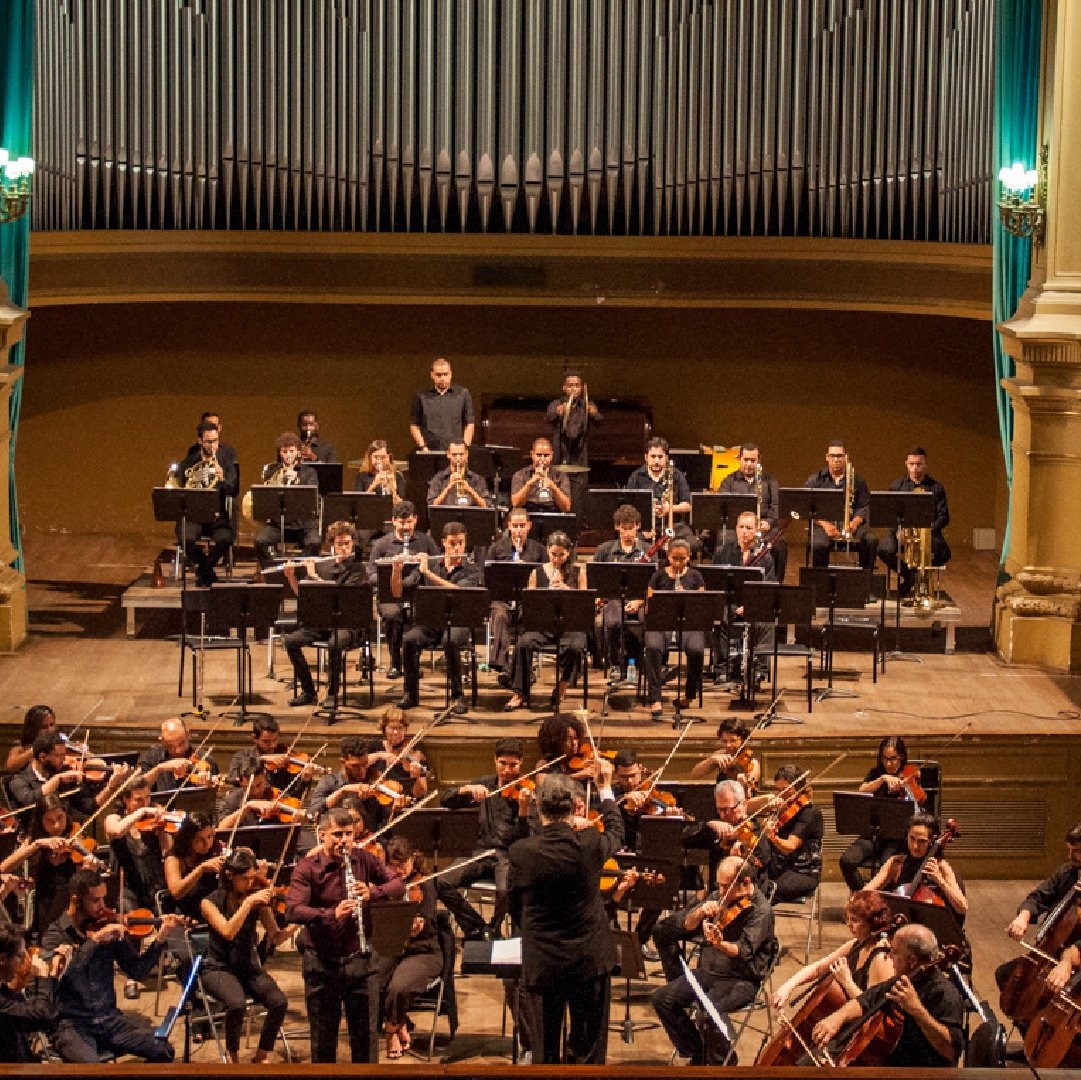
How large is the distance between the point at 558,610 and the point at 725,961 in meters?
2.64

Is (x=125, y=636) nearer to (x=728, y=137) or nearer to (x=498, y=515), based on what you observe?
(x=498, y=515)

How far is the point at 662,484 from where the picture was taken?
13.2 meters

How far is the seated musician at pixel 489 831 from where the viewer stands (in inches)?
394

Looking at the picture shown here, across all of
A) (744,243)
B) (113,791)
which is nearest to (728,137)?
(744,243)

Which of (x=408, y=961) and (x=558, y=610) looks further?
(x=558, y=610)

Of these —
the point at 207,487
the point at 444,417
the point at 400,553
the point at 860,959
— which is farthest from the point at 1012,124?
the point at 860,959

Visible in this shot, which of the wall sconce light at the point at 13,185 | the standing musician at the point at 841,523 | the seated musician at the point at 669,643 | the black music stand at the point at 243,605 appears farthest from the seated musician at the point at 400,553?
the wall sconce light at the point at 13,185

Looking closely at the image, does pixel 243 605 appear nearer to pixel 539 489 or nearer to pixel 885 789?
pixel 539 489

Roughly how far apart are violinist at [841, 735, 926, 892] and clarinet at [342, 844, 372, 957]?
8.63 ft

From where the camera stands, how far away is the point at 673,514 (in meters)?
13.1

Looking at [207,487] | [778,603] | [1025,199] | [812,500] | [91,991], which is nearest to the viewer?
[91,991]

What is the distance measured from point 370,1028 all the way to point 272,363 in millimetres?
8320

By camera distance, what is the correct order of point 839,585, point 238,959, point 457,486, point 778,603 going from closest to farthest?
point 238,959 < point 778,603 < point 839,585 < point 457,486

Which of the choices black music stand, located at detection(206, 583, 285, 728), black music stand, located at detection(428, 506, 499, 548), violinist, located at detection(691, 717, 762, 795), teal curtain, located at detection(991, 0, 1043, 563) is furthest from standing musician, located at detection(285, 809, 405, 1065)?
teal curtain, located at detection(991, 0, 1043, 563)
